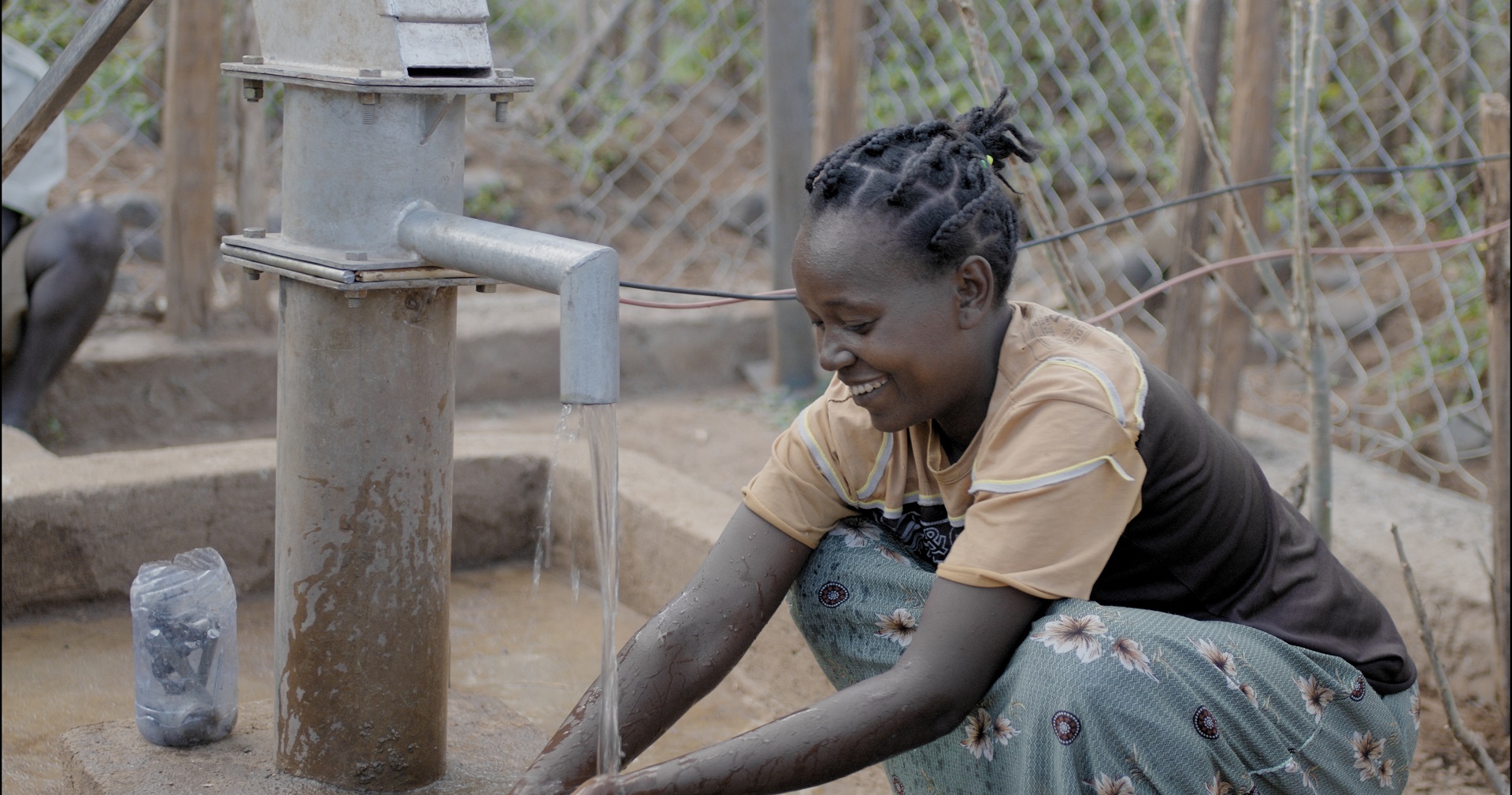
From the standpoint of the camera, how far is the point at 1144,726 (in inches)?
54.9

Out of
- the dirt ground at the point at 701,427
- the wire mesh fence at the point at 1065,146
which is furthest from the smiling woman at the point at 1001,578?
the wire mesh fence at the point at 1065,146

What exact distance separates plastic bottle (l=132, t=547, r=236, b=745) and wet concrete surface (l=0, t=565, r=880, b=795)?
0.38m

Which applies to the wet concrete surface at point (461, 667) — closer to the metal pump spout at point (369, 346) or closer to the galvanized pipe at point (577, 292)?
the metal pump spout at point (369, 346)

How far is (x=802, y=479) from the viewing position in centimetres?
166

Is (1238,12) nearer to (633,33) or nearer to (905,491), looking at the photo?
(905,491)

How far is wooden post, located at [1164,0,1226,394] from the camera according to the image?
2.73m

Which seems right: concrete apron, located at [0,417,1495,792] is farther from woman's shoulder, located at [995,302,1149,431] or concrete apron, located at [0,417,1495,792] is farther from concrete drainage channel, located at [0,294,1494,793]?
woman's shoulder, located at [995,302,1149,431]

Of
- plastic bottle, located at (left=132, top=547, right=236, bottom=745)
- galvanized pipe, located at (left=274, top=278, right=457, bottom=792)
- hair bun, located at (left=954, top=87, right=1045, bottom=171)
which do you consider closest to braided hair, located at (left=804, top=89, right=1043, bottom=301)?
hair bun, located at (left=954, top=87, right=1045, bottom=171)

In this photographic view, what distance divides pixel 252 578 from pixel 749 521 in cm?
147

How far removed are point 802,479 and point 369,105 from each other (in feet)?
2.13

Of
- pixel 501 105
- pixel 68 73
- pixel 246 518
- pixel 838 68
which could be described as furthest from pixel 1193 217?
pixel 68 73

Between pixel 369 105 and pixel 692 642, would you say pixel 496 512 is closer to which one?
pixel 692 642

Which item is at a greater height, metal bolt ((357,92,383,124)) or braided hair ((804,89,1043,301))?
metal bolt ((357,92,383,124))

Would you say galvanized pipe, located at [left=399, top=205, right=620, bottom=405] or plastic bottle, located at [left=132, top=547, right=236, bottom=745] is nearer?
galvanized pipe, located at [left=399, top=205, right=620, bottom=405]
